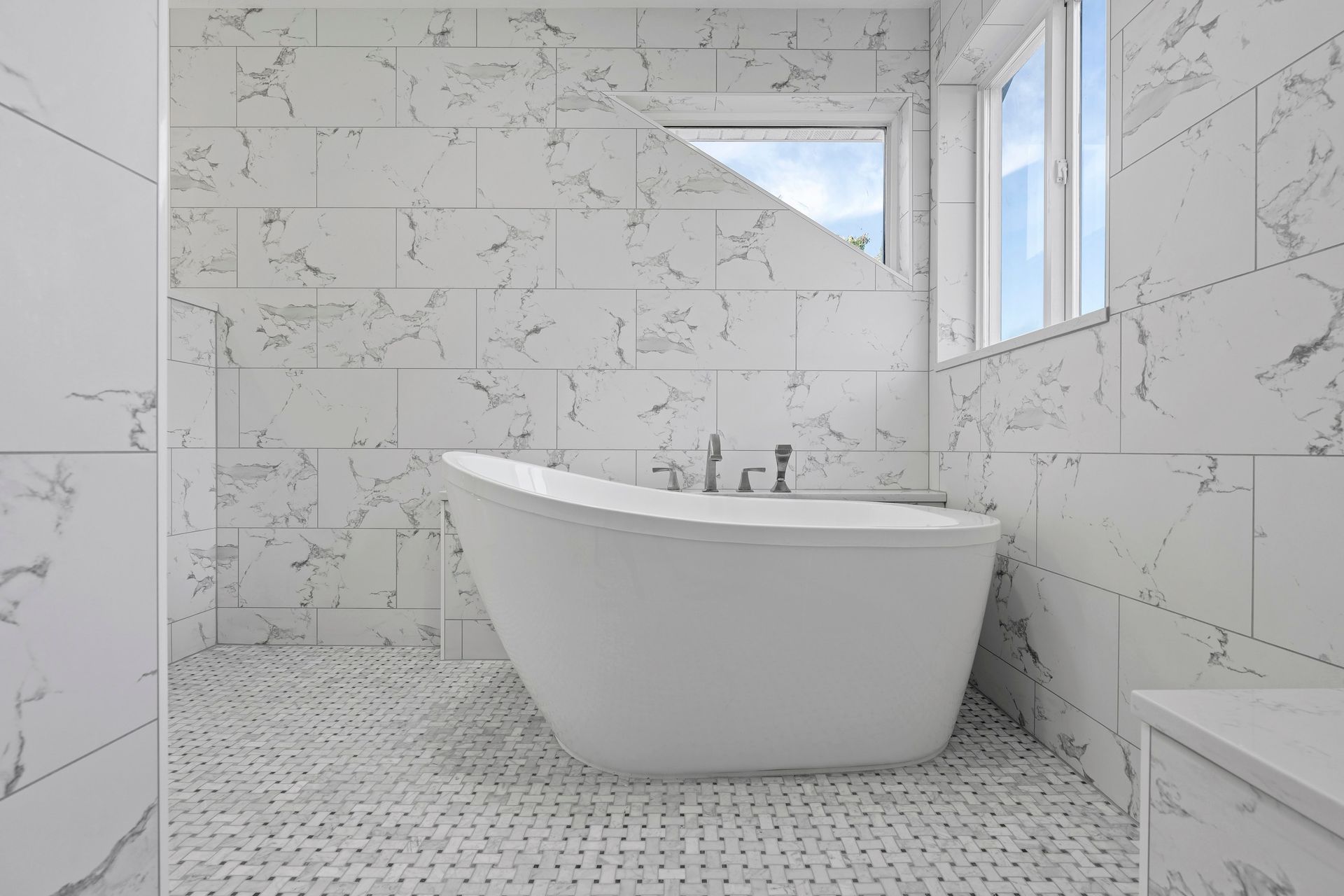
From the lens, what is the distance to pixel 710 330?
2.78m

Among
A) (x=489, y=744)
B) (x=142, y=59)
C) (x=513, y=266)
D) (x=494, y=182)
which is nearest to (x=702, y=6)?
(x=494, y=182)

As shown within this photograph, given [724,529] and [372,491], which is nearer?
[724,529]

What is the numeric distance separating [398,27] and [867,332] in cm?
214

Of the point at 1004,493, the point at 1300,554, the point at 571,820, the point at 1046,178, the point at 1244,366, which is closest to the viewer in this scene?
the point at 1300,554

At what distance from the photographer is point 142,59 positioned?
2.43ft

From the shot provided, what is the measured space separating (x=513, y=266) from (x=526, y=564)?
5.12ft

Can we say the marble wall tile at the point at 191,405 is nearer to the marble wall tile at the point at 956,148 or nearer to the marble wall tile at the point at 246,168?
the marble wall tile at the point at 246,168

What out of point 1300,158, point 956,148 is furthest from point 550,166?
point 1300,158

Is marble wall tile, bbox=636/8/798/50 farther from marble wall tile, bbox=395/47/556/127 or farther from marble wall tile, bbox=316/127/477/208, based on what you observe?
marble wall tile, bbox=316/127/477/208

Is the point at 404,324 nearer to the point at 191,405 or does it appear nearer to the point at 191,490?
the point at 191,405

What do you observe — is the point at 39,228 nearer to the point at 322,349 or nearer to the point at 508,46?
the point at 322,349

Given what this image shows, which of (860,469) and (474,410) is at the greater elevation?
(474,410)

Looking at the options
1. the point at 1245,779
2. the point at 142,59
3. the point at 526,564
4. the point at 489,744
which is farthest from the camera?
the point at 489,744

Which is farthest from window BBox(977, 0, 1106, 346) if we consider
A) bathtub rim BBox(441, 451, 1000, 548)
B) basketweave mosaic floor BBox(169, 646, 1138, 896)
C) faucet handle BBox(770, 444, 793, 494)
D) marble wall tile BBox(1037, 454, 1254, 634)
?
basketweave mosaic floor BBox(169, 646, 1138, 896)
